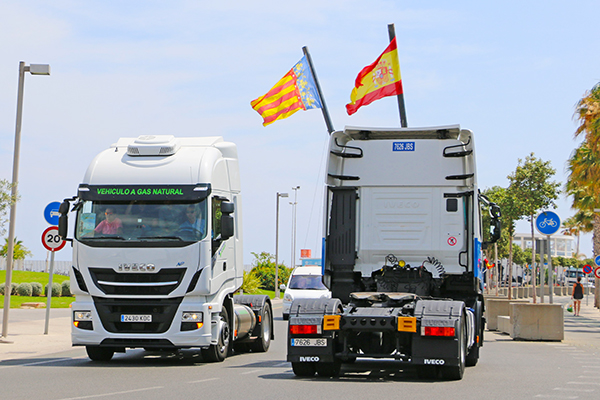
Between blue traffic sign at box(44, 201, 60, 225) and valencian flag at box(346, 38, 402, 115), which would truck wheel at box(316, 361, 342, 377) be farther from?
valencian flag at box(346, 38, 402, 115)

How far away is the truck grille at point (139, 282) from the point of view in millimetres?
13250

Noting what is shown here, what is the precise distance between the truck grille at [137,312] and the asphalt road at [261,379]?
63 cm

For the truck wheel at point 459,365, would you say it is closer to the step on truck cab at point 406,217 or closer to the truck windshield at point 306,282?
the step on truck cab at point 406,217

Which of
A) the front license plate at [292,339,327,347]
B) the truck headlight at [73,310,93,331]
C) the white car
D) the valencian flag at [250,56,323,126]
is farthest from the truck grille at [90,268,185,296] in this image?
the white car

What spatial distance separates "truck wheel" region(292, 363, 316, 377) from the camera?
1186cm

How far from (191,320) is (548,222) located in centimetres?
1204

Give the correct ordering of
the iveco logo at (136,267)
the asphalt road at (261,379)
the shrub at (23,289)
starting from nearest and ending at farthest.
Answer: the asphalt road at (261,379) < the iveco logo at (136,267) < the shrub at (23,289)

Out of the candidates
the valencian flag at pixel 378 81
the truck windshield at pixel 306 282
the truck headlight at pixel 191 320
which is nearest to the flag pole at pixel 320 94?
the valencian flag at pixel 378 81

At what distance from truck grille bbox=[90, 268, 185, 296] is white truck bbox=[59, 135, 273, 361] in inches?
0.6

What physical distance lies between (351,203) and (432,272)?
69.5 inches

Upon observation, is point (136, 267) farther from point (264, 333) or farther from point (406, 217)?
point (264, 333)

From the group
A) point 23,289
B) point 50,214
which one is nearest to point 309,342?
point 50,214

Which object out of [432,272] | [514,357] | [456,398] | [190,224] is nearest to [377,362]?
[432,272]

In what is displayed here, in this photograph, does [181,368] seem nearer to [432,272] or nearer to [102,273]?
[102,273]
